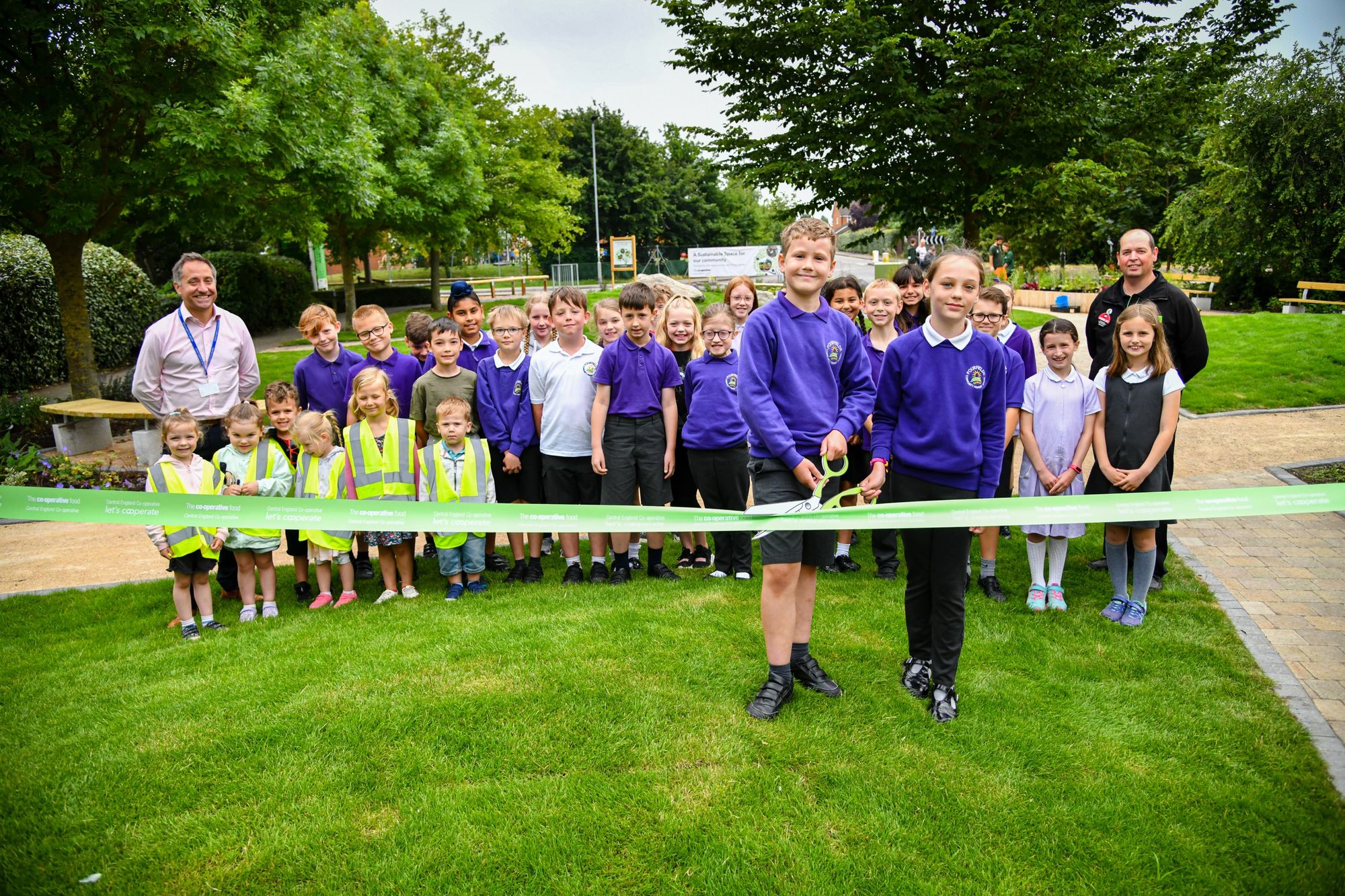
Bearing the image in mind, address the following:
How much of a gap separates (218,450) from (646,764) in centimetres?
393

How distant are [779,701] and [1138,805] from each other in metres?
1.47

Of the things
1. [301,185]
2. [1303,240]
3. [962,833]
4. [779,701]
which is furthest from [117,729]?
[1303,240]

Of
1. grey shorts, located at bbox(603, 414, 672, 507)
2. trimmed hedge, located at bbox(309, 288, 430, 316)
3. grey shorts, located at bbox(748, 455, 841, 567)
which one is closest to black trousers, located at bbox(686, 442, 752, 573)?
grey shorts, located at bbox(603, 414, 672, 507)

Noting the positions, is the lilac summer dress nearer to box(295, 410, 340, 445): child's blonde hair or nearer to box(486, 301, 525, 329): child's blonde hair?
box(486, 301, 525, 329): child's blonde hair

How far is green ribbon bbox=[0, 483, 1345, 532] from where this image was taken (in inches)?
124

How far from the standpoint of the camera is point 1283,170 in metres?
11.7

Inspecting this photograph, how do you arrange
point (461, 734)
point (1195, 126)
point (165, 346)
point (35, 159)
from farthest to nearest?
point (1195, 126) → point (35, 159) → point (165, 346) → point (461, 734)

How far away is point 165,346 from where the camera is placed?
17.6 feet

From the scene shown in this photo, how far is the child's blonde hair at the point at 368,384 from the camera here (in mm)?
5289

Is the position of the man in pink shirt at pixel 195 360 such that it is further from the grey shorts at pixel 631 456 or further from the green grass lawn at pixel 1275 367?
the green grass lawn at pixel 1275 367

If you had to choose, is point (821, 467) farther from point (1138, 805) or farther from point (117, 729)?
point (117, 729)

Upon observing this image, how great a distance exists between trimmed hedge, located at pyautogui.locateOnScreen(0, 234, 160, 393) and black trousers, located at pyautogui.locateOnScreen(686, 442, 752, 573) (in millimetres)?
12330

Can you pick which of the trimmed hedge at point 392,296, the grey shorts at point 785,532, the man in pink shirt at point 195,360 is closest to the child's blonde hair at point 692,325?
the grey shorts at point 785,532

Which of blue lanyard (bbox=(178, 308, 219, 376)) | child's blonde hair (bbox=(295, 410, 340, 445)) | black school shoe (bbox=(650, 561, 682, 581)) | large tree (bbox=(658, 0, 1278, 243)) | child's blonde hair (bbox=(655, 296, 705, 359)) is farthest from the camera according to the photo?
large tree (bbox=(658, 0, 1278, 243))
